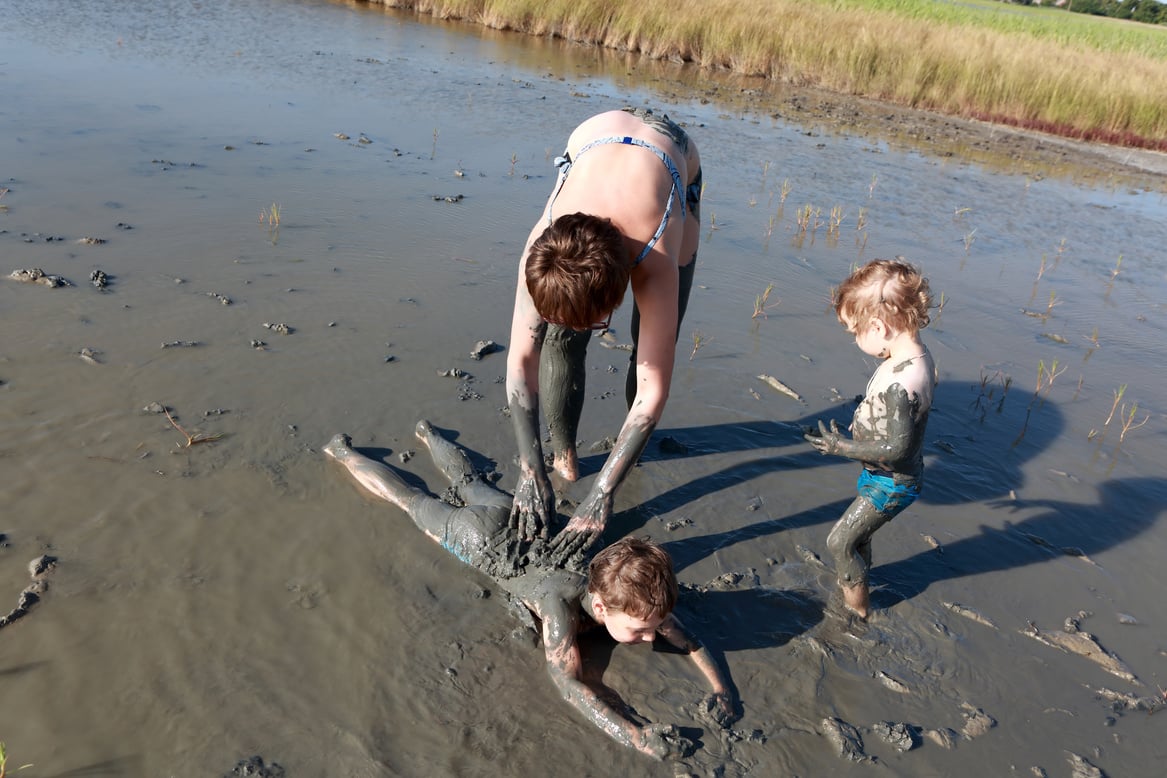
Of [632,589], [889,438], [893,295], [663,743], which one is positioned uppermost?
[893,295]

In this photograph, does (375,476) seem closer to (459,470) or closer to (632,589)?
(459,470)

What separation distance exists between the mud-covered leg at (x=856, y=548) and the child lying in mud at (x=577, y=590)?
0.74 metres

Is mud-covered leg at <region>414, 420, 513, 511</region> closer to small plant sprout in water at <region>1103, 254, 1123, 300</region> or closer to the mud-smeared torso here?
the mud-smeared torso

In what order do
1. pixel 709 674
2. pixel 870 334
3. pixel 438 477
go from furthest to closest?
pixel 438 477, pixel 870 334, pixel 709 674

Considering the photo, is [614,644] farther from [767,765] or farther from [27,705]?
[27,705]

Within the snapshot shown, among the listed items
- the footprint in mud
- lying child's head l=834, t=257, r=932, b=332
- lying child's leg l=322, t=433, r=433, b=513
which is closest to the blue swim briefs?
lying child's head l=834, t=257, r=932, b=332

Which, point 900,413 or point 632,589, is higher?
point 900,413

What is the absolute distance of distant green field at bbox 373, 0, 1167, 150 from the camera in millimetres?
16375

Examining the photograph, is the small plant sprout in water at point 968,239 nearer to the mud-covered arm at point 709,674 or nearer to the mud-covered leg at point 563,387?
the mud-covered leg at point 563,387

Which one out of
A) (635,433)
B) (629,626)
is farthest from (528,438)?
(629,626)

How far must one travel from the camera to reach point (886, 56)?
701 inches

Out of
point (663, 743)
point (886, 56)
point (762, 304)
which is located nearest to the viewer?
point (663, 743)

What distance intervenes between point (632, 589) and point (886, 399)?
1.27m

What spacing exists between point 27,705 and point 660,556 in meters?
2.17
